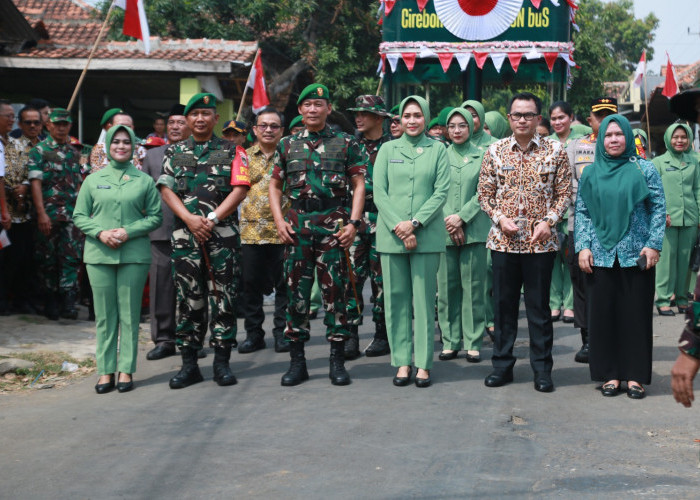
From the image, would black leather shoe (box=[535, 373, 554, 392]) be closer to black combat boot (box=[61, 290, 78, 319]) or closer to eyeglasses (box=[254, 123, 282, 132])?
eyeglasses (box=[254, 123, 282, 132])

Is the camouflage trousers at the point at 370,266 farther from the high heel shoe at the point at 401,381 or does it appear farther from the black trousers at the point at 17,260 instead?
the black trousers at the point at 17,260

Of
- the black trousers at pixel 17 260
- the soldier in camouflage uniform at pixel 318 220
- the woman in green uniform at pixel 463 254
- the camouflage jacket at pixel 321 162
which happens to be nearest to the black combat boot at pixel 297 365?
the soldier in camouflage uniform at pixel 318 220

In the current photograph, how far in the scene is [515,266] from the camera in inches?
258

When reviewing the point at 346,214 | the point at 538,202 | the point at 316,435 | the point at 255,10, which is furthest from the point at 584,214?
the point at 255,10

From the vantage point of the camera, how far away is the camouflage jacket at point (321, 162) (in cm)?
652

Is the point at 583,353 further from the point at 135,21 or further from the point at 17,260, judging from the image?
the point at 135,21

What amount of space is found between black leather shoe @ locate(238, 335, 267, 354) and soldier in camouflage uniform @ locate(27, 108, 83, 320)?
8.09 feet

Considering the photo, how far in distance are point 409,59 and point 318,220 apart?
6723 millimetres

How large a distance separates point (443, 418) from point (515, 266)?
152cm

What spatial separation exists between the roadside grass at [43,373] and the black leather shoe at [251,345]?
1.31 meters

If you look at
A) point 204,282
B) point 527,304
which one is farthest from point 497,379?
point 204,282

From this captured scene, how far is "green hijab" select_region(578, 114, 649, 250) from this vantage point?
20.0ft

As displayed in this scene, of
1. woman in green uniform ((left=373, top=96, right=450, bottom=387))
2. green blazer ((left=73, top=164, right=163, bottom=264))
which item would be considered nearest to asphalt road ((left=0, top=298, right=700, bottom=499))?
woman in green uniform ((left=373, top=96, right=450, bottom=387))

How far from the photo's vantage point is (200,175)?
21.5 feet
